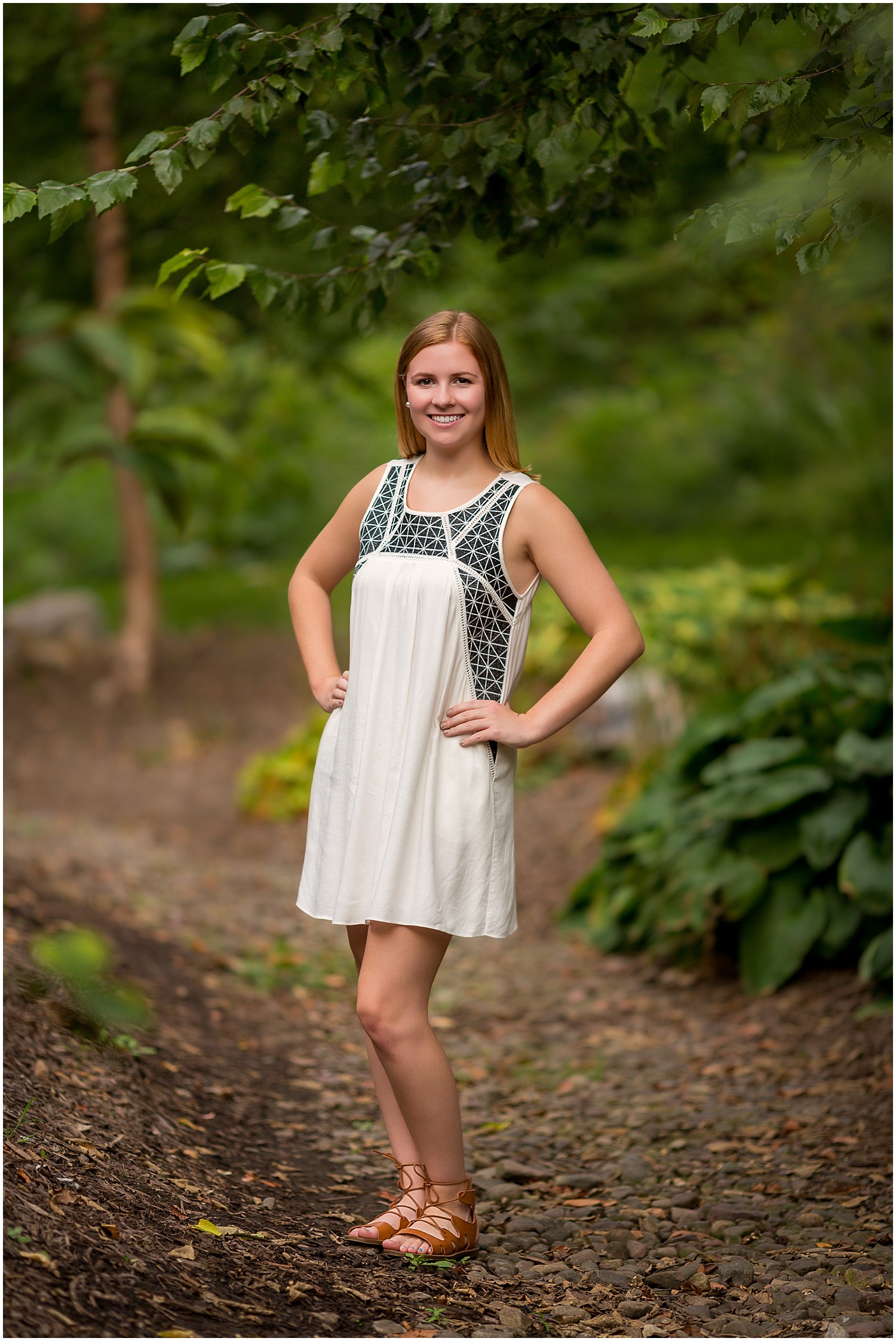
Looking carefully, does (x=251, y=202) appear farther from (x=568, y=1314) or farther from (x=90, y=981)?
(x=568, y=1314)

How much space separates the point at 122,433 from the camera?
26.9 ft

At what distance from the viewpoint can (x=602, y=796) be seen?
6469 millimetres

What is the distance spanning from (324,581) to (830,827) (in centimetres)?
197

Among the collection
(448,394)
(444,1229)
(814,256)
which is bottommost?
(444,1229)

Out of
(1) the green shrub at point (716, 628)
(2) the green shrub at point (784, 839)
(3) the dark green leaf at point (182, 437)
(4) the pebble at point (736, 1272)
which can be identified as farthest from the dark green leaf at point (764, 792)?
(3) the dark green leaf at point (182, 437)

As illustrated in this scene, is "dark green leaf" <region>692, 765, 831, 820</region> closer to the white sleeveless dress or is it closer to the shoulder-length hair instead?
the white sleeveless dress

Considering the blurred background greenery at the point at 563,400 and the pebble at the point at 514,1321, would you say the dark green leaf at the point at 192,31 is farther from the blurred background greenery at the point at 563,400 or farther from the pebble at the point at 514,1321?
the pebble at the point at 514,1321

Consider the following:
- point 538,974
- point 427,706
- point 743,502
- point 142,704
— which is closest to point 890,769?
point 538,974

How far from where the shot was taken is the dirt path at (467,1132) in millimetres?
2213

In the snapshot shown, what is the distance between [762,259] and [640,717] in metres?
2.23

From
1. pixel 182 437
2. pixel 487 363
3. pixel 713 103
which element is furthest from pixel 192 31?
pixel 182 437

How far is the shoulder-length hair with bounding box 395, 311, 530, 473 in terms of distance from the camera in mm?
2406

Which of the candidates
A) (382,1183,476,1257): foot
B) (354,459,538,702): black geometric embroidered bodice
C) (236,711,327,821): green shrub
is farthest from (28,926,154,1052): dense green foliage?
(236,711,327,821): green shrub

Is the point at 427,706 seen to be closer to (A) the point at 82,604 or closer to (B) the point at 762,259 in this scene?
(B) the point at 762,259
